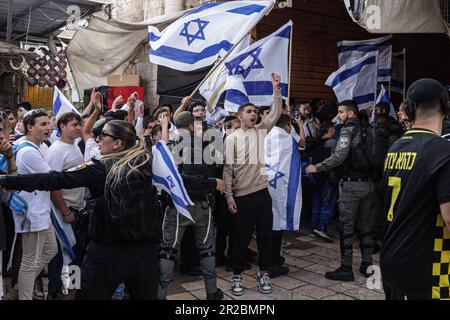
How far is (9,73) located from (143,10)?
5132 millimetres

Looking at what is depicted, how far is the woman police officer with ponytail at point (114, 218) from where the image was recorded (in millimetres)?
2846

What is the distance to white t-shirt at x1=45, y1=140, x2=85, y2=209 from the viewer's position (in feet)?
14.0

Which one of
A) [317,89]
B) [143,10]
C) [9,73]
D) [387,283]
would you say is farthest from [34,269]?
[9,73]

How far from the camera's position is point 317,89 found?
1002 centimetres

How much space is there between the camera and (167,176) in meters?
3.41

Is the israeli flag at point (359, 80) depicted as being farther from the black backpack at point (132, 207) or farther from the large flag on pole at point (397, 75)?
the black backpack at point (132, 207)

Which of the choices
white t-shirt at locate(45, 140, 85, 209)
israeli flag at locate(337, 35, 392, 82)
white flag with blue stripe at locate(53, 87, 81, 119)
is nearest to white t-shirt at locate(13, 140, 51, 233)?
white t-shirt at locate(45, 140, 85, 209)

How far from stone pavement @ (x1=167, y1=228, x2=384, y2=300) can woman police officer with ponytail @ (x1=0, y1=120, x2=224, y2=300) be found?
1.84 m

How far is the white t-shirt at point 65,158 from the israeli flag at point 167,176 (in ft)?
4.54

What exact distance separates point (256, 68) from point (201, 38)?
88cm

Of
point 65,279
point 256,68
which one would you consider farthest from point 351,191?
point 65,279

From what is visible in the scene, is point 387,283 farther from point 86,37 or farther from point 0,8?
point 0,8

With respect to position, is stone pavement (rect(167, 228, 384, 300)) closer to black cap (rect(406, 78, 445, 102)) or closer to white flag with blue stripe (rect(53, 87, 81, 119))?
white flag with blue stripe (rect(53, 87, 81, 119))

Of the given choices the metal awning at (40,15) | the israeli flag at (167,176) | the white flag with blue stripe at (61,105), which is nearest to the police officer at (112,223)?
the israeli flag at (167,176)
